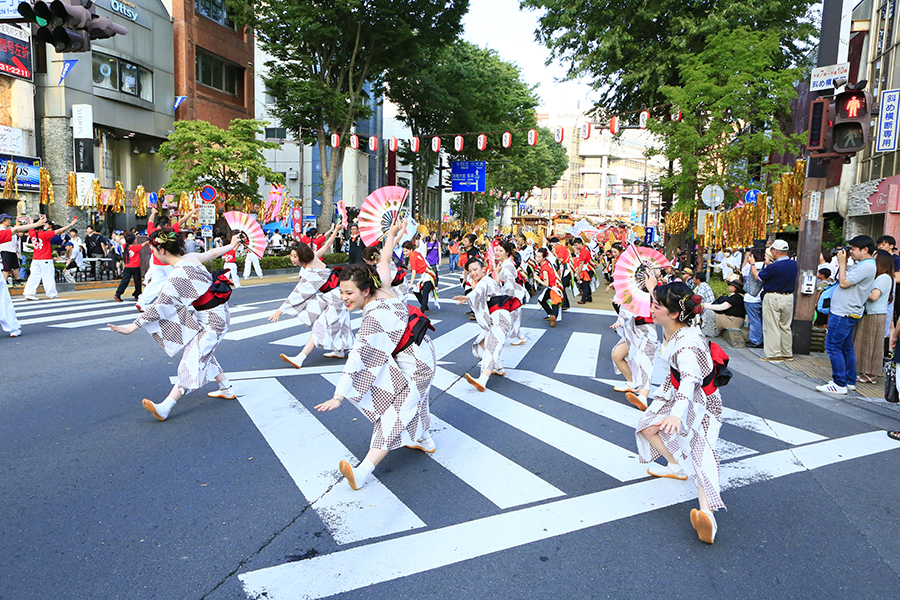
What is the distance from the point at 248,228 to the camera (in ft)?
23.9

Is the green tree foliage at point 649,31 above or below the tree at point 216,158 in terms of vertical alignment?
above

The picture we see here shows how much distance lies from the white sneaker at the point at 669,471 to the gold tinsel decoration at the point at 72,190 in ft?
77.5

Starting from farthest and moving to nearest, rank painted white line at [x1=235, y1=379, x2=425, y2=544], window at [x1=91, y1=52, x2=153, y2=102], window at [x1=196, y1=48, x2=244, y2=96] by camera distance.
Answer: window at [x1=196, y1=48, x2=244, y2=96], window at [x1=91, y1=52, x2=153, y2=102], painted white line at [x1=235, y1=379, x2=425, y2=544]

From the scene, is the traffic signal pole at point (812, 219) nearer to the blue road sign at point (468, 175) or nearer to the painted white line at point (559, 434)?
the painted white line at point (559, 434)

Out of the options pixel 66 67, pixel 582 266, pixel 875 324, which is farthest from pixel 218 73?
pixel 875 324

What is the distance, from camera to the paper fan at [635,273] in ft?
18.2

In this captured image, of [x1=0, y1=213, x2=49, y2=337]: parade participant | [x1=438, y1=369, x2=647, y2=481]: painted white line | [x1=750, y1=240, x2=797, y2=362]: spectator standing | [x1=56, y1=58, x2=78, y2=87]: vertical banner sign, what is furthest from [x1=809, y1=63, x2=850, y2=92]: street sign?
[x1=56, y1=58, x2=78, y2=87]: vertical banner sign

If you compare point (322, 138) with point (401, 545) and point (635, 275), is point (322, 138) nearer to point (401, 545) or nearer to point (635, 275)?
point (635, 275)

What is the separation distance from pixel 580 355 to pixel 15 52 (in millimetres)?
21800

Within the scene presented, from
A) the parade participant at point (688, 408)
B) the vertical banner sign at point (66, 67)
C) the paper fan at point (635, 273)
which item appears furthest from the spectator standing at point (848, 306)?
the vertical banner sign at point (66, 67)

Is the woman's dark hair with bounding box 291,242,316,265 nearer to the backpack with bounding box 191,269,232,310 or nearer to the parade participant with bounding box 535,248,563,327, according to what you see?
the backpack with bounding box 191,269,232,310

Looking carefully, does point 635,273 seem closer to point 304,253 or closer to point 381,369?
point 381,369

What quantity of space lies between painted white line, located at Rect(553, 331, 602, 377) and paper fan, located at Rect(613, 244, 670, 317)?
6.73 ft

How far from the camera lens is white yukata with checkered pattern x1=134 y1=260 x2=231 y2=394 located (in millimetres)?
5320
